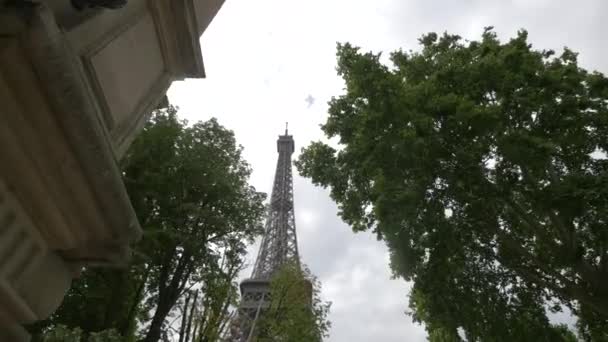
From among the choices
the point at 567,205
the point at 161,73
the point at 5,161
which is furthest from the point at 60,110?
the point at 567,205

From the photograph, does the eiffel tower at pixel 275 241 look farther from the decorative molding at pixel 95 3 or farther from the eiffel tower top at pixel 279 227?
the decorative molding at pixel 95 3

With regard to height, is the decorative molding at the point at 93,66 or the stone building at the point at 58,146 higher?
the decorative molding at the point at 93,66

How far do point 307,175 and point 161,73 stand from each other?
8.40 meters

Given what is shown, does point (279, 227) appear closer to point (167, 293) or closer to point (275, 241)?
point (275, 241)

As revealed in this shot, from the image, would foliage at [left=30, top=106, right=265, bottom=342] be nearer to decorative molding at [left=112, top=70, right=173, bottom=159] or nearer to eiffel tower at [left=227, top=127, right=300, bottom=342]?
decorative molding at [left=112, top=70, right=173, bottom=159]

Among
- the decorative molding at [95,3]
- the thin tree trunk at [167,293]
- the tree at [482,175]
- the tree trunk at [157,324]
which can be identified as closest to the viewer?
the decorative molding at [95,3]

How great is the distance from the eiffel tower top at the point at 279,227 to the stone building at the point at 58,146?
4699 cm

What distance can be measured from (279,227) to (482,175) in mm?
50021

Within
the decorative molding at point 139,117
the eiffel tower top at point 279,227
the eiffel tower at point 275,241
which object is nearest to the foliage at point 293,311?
the decorative molding at point 139,117

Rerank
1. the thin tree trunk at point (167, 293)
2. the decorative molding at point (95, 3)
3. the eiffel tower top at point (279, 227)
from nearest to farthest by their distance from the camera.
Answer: the decorative molding at point (95, 3)
the thin tree trunk at point (167, 293)
the eiffel tower top at point (279, 227)

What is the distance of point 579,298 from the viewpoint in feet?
31.1

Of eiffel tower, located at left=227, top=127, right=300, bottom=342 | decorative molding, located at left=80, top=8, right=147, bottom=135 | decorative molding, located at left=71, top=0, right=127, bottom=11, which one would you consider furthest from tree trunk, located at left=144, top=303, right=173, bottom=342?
eiffel tower, located at left=227, top=127, right=300, bottom=342

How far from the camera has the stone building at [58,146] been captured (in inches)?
90.3

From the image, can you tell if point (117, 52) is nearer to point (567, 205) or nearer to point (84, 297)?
point (567, 205)
